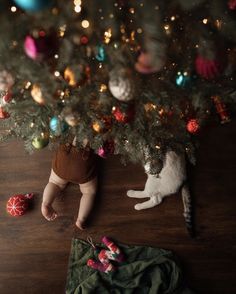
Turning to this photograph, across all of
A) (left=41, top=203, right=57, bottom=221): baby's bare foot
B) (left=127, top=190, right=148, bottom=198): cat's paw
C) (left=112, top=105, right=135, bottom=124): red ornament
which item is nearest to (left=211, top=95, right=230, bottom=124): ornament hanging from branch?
(left=112, top=105, right=135, bottom=124): red ornament

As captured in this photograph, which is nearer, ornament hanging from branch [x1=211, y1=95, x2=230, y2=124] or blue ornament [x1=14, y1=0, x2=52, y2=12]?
blue ornament [x1=14, y1=0, x2=52, y2=12]

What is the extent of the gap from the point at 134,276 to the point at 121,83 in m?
0.99

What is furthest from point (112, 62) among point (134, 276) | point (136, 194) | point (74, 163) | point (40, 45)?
point (134, 276)

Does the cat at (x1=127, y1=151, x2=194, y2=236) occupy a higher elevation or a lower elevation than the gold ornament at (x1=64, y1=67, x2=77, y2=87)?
lower

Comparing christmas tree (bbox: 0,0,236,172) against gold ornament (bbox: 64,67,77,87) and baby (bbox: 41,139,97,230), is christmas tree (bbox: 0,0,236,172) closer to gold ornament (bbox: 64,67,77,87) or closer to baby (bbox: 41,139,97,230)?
gold ornament (bbox: 64,67,77,87)

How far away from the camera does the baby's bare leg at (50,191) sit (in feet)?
5.51

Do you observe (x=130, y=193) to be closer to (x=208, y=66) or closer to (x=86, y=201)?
Answer: (x=86, y=201)

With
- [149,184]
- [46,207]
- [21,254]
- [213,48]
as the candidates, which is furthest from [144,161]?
[21,254]

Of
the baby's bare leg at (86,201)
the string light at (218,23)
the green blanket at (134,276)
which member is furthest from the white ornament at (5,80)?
the green blanket at (134,276)

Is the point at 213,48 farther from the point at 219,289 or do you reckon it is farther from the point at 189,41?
the point at 219,289

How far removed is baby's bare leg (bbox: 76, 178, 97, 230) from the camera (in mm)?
1698

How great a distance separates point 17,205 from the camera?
1.74 meters

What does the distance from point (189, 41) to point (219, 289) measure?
117 centimetres

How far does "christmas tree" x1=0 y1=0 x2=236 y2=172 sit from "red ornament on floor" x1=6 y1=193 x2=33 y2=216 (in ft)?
1.65
